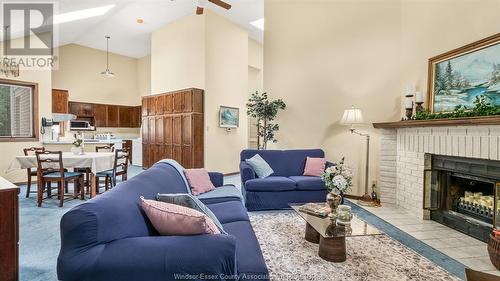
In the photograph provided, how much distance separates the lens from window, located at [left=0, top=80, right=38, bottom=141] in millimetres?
5574

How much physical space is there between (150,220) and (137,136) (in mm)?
8801

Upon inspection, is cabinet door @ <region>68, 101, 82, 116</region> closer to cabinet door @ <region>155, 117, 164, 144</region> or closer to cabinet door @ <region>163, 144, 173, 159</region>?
cabinet door @ <region>155, 117, 164, 144</region>

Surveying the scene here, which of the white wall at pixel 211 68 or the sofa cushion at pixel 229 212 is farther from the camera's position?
the white wall at pixel 211 68

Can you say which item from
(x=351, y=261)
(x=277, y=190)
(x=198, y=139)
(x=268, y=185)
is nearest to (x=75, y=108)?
(x=198, y=139)

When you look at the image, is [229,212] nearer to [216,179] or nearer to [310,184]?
[216,179]

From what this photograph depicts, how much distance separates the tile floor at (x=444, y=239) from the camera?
2.42 metres

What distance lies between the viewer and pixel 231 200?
Result: 2814 mm

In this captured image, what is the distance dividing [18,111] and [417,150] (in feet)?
25.1

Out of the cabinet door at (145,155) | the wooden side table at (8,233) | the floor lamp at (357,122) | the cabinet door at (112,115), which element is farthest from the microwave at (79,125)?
the floor lamp at (357,122)

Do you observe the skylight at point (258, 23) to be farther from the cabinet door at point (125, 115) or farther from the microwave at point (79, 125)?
the microwave at point (79, 125)

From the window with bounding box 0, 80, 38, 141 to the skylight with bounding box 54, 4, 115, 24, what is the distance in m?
1.56

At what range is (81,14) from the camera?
5.32m

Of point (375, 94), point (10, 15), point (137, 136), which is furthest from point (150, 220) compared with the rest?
point (137, 136)

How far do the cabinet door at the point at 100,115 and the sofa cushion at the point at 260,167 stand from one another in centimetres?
645
